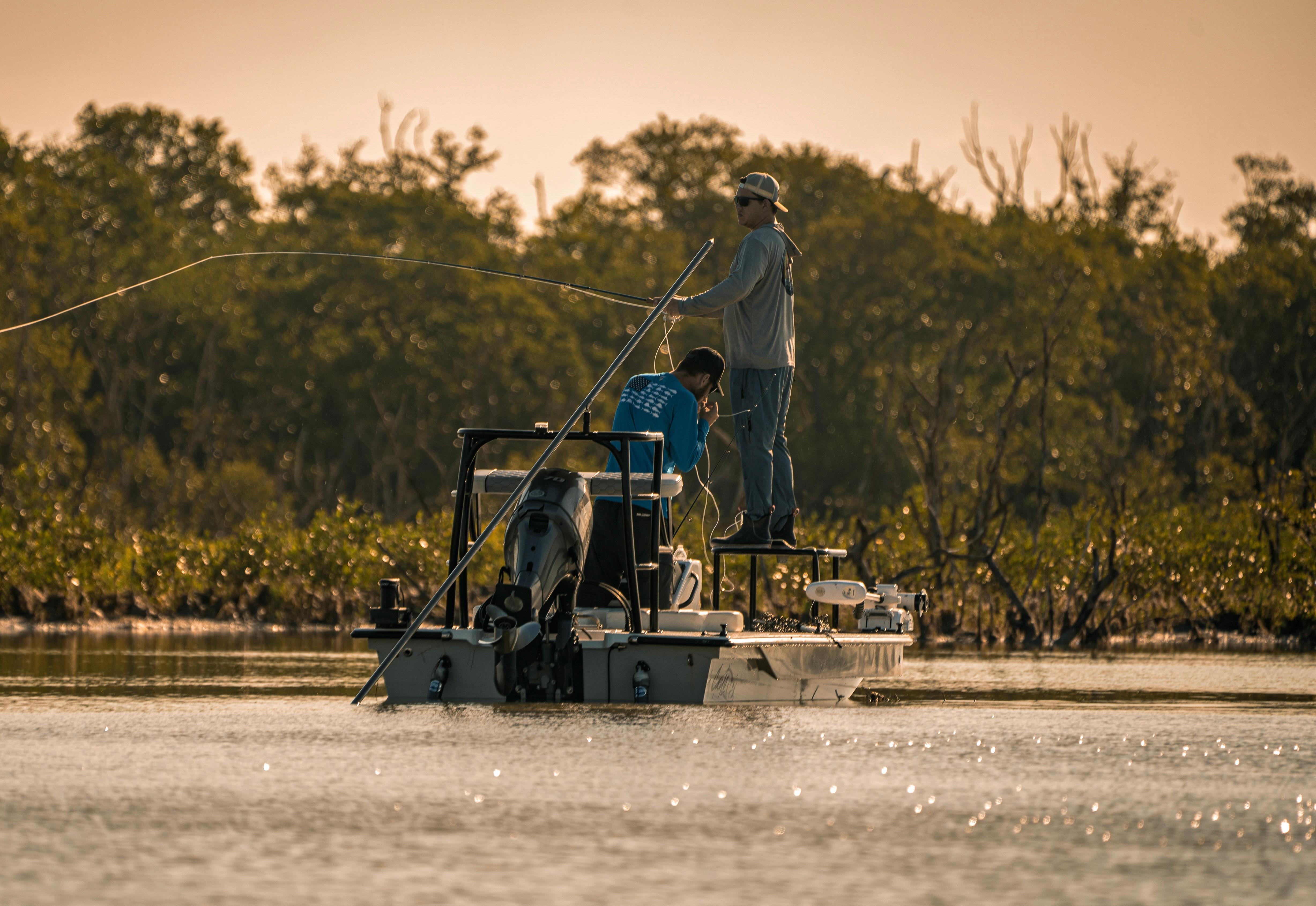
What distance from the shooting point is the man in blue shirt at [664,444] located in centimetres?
1080

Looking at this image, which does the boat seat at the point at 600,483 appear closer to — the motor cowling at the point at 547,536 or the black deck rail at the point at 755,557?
the motor cowling at the point at 547,536

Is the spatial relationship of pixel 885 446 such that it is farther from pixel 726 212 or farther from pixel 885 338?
pixel 726 212

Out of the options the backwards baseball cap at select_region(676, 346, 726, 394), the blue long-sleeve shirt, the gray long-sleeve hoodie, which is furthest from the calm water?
the gray long-sleeve hoodie

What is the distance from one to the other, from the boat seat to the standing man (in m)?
0.65

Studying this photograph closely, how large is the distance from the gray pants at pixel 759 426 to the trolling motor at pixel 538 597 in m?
1.47

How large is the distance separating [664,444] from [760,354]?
0.96m

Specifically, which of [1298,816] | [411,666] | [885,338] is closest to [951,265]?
[885,338]

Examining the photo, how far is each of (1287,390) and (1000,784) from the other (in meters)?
40.2

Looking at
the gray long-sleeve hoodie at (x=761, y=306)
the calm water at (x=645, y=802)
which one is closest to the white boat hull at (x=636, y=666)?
the calm water at (x=645, y=802)

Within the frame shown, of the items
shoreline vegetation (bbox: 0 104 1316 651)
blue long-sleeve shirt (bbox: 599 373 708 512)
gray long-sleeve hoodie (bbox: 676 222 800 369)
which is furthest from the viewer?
shoreline vegetation (bbox: 0 104 1316 651)

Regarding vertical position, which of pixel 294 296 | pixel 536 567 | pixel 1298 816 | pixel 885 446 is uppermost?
pixel 294 296

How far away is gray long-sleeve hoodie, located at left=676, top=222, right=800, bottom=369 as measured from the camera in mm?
11172

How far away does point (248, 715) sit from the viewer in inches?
370

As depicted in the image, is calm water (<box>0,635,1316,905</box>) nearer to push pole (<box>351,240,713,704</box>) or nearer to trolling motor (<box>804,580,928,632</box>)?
push pole (<box>351,240,713,704</box>)
